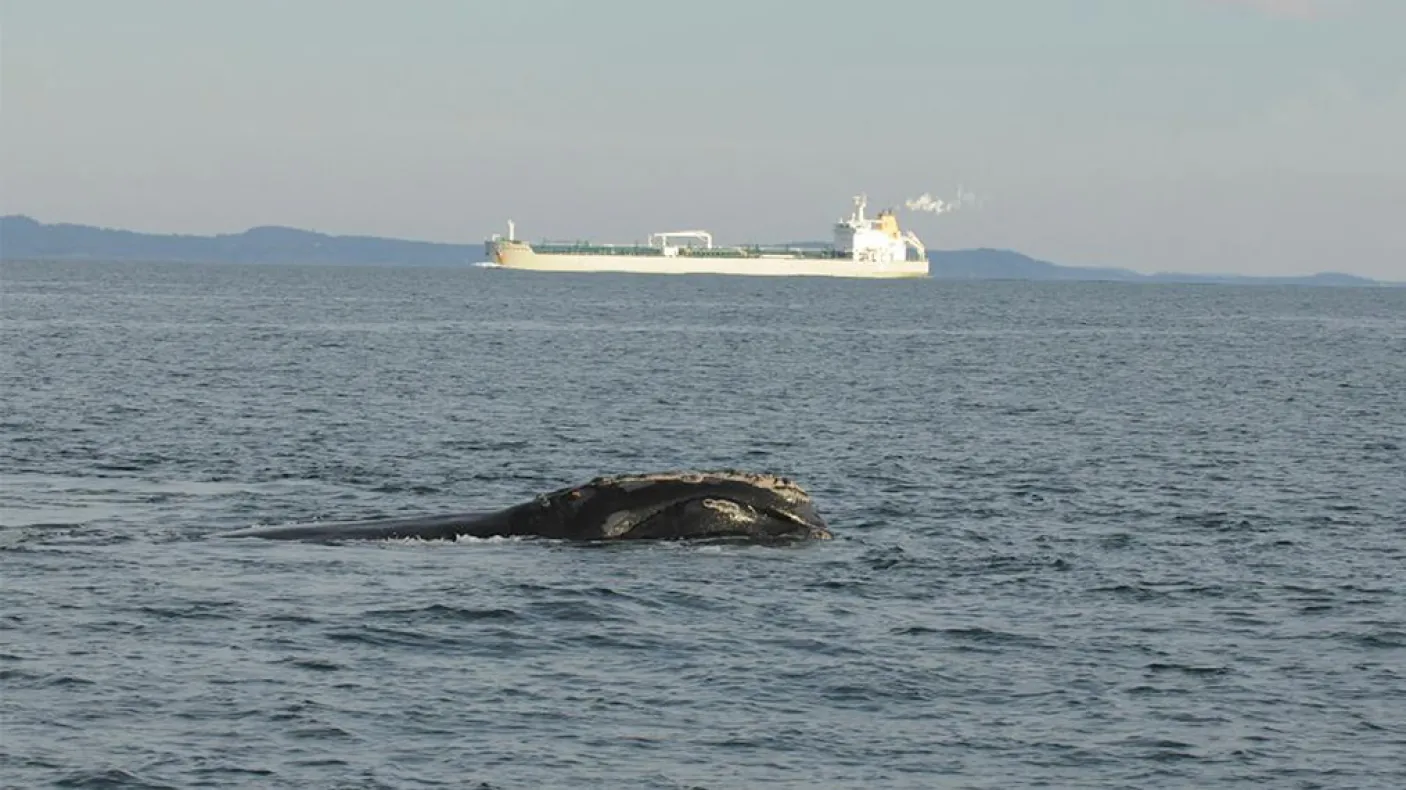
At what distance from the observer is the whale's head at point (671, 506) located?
2888 centimetres

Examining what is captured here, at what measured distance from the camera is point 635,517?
29047mm

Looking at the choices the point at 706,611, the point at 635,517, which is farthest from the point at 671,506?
the point at 706,611

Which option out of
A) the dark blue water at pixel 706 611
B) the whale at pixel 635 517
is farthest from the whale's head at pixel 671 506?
the dark blue water at pixel 706 611

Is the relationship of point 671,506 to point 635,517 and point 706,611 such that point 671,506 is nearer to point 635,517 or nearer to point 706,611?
point 635,517

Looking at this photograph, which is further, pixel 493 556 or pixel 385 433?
pixel 385 433

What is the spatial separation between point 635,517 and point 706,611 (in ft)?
14.5

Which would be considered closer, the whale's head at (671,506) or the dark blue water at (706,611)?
the dark blue water at (706,611)

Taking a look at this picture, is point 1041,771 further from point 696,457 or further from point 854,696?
point 696,457

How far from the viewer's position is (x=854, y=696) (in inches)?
831

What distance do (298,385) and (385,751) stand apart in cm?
5111

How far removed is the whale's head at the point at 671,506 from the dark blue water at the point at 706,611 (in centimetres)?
50

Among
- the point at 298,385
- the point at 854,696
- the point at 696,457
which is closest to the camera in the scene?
the point at 854,696

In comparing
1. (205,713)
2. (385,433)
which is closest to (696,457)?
(385,433)

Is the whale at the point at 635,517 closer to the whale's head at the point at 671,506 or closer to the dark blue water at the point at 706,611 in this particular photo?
the whale's head at the point at 671,506
